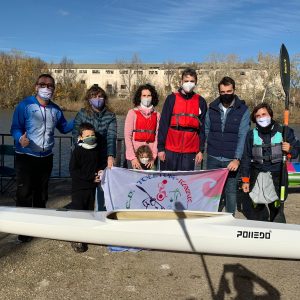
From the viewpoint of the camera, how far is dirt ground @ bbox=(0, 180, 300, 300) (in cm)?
380

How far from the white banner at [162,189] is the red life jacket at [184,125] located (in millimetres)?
384

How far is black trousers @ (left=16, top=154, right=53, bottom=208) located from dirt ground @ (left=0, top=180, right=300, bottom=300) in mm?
576

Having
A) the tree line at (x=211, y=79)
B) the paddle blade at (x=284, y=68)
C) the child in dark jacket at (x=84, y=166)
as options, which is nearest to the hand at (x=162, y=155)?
the child in dark jacket at (x=84, y=166)

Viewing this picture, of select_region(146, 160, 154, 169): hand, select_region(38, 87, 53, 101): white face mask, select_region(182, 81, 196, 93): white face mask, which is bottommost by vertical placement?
select_region(146, 160, 154, 169): hand

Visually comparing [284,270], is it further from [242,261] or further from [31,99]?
[31,99]

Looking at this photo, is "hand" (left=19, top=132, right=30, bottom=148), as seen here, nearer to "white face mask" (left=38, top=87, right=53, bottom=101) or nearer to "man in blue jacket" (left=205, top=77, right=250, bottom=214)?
"white face mask" (left=38, top=87, right=53, bottom=101)

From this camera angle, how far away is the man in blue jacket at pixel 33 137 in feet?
16.4

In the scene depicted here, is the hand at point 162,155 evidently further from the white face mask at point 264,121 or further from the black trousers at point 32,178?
the black trousers at point 32,178

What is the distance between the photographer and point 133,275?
13.7 feet

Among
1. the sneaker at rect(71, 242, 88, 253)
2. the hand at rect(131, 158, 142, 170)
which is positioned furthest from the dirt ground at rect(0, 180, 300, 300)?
the hand at rect(131, 158, 142, 170)

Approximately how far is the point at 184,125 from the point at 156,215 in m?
1.30

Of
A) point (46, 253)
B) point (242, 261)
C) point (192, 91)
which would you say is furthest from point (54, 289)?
point (192, 91)

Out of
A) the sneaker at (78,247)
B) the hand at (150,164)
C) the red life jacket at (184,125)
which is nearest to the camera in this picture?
the sneaker at (78,247)

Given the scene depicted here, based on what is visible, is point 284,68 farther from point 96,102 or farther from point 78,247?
point 78,247
